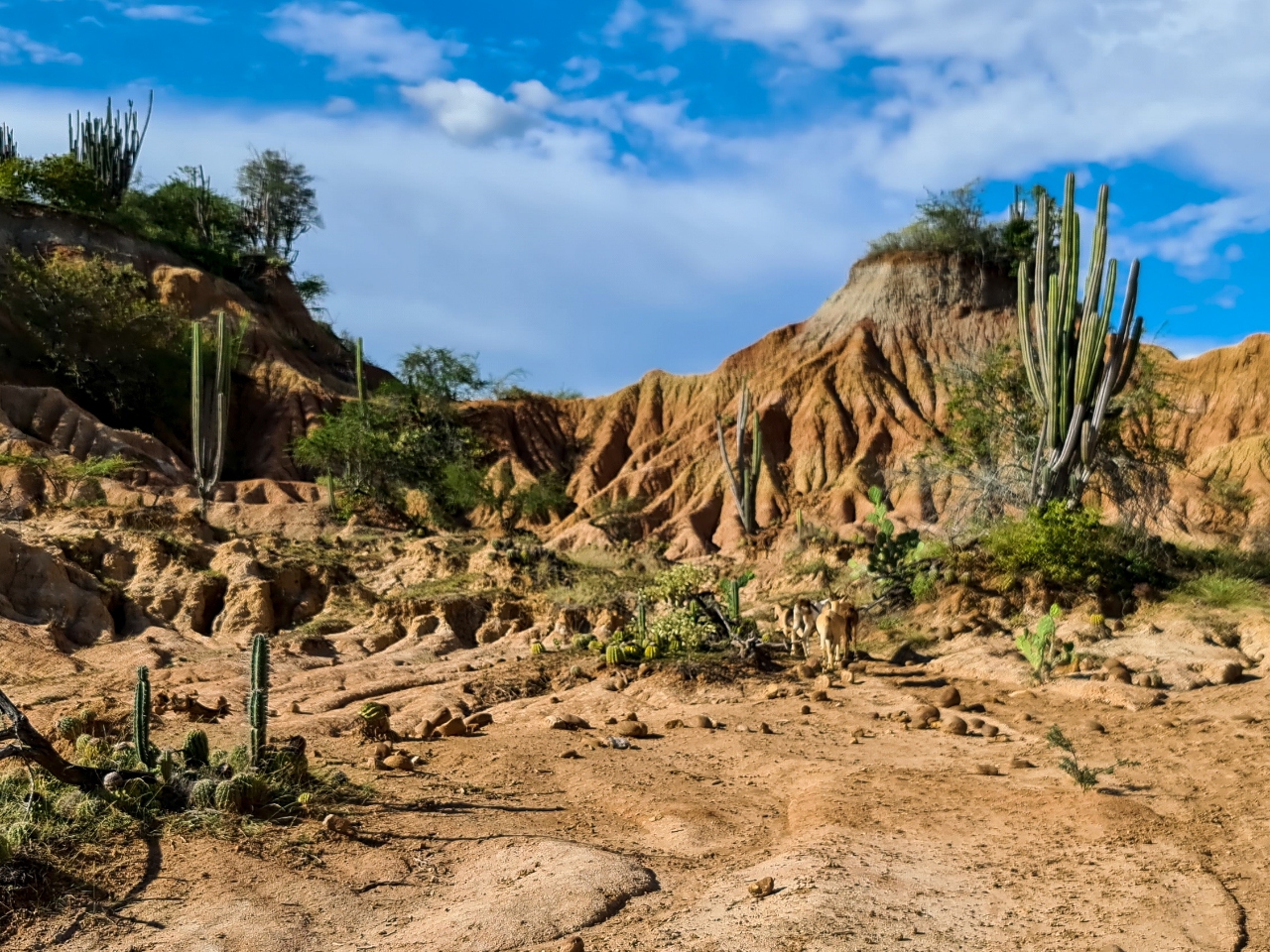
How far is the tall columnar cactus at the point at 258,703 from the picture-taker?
7.65m

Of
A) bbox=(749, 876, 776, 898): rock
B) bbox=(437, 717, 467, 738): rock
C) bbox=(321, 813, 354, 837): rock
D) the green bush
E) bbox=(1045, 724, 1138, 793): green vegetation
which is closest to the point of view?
bbox=(749, 876, 776, 898): rock

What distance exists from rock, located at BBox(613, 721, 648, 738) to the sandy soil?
28 cm

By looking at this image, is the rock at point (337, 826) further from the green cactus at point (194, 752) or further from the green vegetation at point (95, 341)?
the green vegetation at point (95, 341)

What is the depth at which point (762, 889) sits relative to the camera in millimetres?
5945

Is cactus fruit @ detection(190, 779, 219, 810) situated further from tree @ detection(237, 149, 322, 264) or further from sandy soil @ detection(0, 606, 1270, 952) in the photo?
tree @ detection(237, 149, 322, 264)

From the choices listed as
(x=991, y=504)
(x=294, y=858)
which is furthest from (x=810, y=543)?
(x=294, y=858)

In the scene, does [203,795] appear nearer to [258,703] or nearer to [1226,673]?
[258,703]

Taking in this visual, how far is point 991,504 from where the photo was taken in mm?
18172

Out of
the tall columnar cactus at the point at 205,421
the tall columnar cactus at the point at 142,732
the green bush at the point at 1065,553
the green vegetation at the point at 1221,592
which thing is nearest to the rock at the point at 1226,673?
the green vegetation at the point at 1221,592

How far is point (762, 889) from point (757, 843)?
117 cm

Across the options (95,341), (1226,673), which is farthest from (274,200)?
(1226,673)

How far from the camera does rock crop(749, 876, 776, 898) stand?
19.5ft

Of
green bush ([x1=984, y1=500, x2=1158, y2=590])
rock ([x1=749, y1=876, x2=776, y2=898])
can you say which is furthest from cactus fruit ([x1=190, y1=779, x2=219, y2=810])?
green bush ([x1=984, y1=500, x2=1158, y2=590])

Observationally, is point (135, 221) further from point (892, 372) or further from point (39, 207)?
point (892, 372)
